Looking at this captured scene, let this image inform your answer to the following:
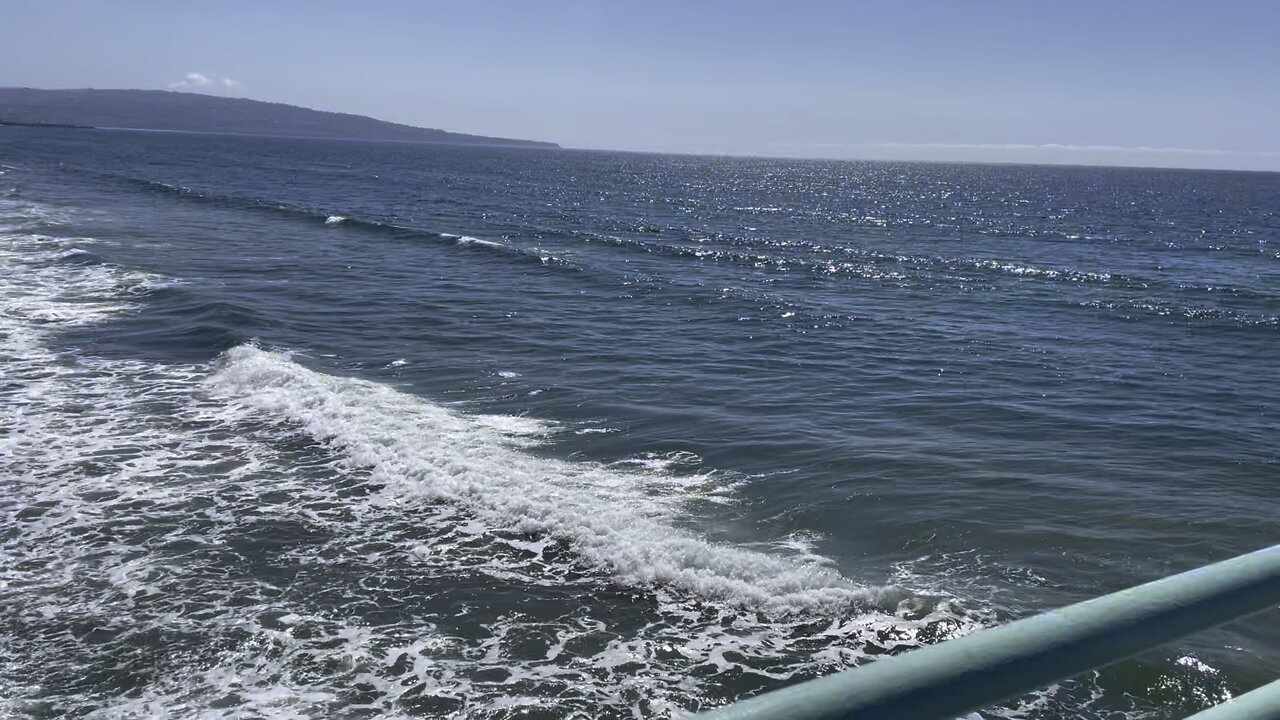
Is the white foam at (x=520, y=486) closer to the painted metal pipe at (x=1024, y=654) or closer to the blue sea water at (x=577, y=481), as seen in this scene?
the blue sea water at (x=577, y=481)

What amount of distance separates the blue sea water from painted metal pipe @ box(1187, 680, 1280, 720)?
248 inches

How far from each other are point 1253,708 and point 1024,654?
437mm

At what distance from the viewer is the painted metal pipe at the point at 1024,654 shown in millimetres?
1154

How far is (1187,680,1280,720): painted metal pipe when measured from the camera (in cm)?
140

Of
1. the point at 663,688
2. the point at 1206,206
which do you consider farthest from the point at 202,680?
the point at 1206,206

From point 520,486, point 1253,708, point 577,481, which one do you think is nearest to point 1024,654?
point 1253,708

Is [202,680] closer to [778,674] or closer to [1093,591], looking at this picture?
[778,674]

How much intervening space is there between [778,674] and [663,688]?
0.98 metres

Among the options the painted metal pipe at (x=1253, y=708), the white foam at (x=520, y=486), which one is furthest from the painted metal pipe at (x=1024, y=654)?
the white foam at (x=520, y=486)

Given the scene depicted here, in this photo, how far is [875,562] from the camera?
1027cm

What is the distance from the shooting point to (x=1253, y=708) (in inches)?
55.9

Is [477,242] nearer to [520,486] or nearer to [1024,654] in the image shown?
[520,486]

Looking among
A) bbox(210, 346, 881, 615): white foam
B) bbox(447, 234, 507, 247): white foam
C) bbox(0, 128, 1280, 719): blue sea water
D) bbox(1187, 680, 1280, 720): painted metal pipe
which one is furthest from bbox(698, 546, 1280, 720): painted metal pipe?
bbox(447, 234, 507, 247): white foam

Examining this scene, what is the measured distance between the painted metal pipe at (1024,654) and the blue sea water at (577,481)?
6341mm
